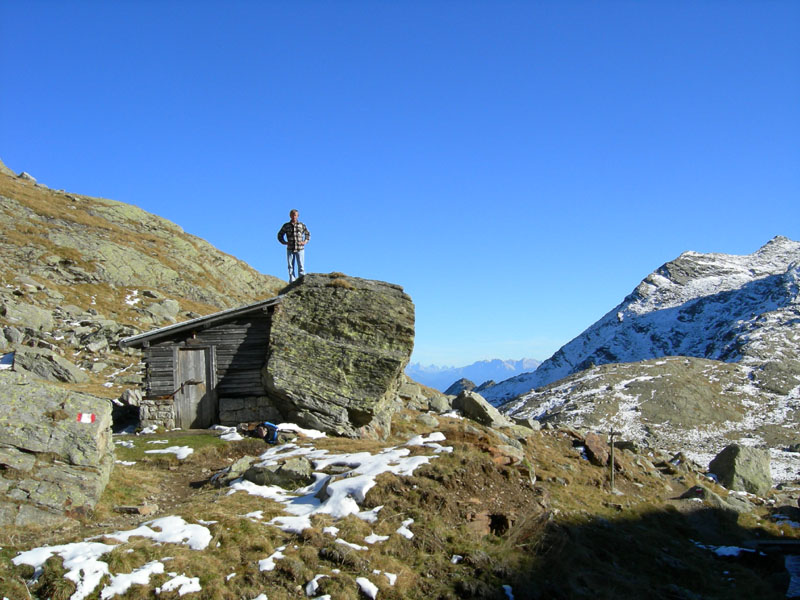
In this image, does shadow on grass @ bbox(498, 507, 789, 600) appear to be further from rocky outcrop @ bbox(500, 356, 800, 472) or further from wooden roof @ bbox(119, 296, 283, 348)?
rocky outcrop @ bbox(500, 356, 800, 472)

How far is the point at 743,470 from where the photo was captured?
91.6 ft

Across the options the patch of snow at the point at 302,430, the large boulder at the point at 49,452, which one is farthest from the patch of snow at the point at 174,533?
the patch of snow at the point at 302,430

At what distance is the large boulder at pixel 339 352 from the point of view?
20.6 meters

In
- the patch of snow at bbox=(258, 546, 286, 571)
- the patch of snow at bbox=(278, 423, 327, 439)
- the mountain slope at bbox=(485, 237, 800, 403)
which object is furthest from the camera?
the mountain slope at bbox=(485, 237, 800, 403)

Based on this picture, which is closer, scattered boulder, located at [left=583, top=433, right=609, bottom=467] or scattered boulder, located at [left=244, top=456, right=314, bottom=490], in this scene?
scattered boulder, located at [left=244, top=456, right=314, bottom=490]

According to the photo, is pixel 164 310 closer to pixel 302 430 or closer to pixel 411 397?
pixel 411 397

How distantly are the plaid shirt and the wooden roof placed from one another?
3578 mm

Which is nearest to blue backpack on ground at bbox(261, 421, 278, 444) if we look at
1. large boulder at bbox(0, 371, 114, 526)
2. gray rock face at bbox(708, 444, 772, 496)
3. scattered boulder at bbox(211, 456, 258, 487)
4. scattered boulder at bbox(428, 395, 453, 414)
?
scattered boulder at bbox(211, 456, 258, 487)

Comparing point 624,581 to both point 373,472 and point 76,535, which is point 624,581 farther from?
point 76,535

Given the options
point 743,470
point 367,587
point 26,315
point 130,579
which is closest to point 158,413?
point 130,579

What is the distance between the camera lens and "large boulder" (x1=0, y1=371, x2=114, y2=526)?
452 inches

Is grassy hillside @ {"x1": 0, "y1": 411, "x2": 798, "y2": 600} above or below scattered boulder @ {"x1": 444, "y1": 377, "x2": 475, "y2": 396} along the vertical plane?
below

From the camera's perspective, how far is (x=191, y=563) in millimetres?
9727

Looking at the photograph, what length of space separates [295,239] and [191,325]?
20.5 feet
